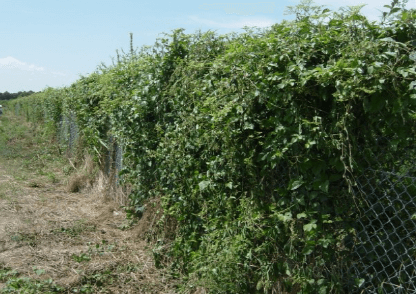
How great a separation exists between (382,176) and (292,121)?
75 cm

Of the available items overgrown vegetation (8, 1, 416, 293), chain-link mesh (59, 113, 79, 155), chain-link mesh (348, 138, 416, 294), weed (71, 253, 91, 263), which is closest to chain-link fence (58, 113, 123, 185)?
chain-link mesh (59, 113, 79, 155)

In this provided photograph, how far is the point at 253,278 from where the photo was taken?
431 cm

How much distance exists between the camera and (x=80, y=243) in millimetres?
6672

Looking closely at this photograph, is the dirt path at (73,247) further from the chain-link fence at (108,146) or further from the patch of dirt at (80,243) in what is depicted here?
the chain-link fence at (108,146)

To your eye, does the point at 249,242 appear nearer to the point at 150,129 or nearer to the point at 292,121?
the point at 292,121

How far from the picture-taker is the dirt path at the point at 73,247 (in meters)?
5.40

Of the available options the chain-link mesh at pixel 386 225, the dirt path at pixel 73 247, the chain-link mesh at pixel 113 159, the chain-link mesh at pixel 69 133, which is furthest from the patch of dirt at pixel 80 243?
the chain-link mesh at pixel 69 133

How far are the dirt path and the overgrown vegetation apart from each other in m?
0.44

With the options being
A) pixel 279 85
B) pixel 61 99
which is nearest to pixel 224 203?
pixel 279 85

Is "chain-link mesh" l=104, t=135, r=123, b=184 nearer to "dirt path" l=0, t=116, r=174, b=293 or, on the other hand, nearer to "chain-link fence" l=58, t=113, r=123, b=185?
"chain-link fence" l=58, t=113, r=123, b=185

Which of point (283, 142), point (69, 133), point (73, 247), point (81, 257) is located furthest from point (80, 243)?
point (69, 133)

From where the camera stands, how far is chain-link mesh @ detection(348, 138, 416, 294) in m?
3.36

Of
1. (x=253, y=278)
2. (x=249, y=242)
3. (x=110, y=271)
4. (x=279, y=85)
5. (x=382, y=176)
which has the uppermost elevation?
(x=279, y=85)

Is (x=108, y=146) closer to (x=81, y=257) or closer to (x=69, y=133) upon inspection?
(x=81, y=257)
